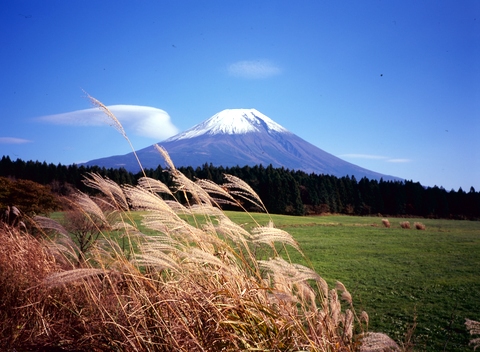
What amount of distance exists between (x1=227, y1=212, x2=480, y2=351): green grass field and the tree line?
1077 inches

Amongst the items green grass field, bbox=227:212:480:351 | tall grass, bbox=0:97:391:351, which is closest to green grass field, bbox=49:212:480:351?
green grass field, bbox=227:212:480:351

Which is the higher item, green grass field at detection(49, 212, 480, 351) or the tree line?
the tree line

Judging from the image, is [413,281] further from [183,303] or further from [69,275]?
[69,275]

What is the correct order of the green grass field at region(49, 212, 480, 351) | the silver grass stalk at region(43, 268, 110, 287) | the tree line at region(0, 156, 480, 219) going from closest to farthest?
the silver grass stalk at region(43, 268, 110, 287) → the green grass field at region(49, 212, 480, 351) → the tree line at region(0, 156, 480, 219)

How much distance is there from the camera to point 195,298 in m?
2.16

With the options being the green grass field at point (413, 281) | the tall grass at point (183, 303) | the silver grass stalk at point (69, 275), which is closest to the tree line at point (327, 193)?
the green grass field at point (413, 281)

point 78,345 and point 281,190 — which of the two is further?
point 281,190

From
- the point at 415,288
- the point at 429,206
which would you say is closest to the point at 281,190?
the point at 429,206

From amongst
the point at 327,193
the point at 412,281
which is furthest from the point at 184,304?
the point at 327,193

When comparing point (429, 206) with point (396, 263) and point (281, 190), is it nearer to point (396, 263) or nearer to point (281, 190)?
point (281, 190)

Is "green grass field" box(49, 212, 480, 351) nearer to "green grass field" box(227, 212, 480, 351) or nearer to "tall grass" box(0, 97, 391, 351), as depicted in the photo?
"green grass field" box(227, 212, 480, 351)

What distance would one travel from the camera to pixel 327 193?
187ft

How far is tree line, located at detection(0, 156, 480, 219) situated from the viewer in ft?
165

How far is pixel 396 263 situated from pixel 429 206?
50.1 m
